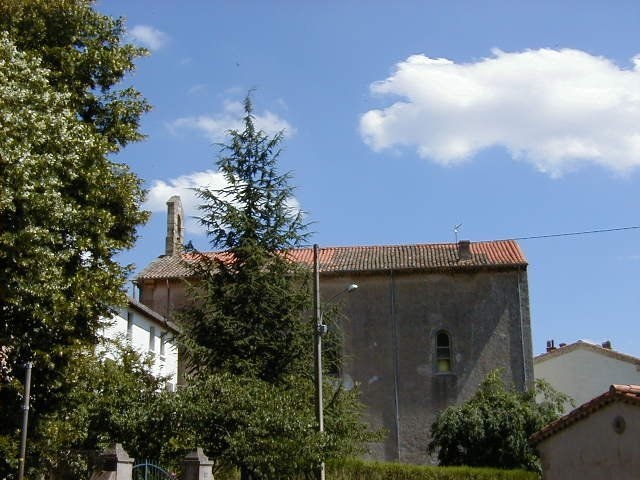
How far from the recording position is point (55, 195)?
52.4ft

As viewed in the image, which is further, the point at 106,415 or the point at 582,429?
the point at 582,429

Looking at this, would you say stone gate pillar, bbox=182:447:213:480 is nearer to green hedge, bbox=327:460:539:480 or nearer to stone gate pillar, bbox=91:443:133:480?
stone gate pillar, bbox=91:443:133:480

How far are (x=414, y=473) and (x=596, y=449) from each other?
6636 mm

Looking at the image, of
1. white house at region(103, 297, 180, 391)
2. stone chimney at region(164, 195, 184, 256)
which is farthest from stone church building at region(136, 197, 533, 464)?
stone chimney at region(164, 195, 184, 256)

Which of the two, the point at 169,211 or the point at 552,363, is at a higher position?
the point at 169,211

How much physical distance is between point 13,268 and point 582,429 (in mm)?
14692

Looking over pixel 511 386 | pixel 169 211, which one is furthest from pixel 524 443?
pixel 169 211

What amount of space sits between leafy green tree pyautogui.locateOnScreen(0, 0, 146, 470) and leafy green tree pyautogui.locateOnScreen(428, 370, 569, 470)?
1477 centimetres

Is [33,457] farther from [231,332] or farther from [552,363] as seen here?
[552,363]

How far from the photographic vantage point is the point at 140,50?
68.4 ft

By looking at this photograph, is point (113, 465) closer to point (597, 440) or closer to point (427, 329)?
point (597, 440)

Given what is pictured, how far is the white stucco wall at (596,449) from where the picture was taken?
66.1 feet

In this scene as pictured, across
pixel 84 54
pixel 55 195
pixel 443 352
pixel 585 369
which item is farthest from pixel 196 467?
pixel 585 369

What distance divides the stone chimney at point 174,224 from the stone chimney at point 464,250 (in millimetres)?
14035
